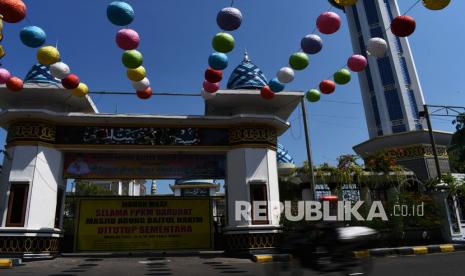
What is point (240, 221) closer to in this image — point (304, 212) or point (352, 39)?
point (304, 212)

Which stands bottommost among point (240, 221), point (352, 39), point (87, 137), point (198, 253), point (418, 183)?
point (198, 253)

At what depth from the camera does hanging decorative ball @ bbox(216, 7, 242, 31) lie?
8758 mm

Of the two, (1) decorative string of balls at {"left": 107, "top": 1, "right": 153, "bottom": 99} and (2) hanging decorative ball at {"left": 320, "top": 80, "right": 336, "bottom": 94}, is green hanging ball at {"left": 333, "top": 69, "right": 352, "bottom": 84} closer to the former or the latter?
(2) hanging decorative ball at {"left": 320, "top": 80, "right": 336, "bottom": 94}

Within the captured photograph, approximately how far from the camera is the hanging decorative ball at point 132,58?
10.1 meters

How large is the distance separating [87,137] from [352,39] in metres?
67.0

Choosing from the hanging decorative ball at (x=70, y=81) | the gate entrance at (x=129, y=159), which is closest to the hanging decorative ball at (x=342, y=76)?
the gate entrance at (x=129, y=159)

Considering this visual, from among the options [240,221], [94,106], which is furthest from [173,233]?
[94,106]

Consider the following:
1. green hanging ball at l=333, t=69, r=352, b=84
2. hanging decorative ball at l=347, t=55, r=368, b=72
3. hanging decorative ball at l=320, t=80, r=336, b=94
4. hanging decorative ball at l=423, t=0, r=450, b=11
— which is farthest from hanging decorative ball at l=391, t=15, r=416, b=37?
hanging decorative ball at l=320, t=80, r=336, b=94

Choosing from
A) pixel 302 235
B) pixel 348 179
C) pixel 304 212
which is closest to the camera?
pixel 302 235

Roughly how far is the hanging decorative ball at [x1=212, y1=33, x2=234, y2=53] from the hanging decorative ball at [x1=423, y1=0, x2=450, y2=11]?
4420 mm

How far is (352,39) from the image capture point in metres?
71.6

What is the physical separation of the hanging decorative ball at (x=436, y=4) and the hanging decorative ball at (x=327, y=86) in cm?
421

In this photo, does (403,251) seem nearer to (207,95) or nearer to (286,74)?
(286,74)

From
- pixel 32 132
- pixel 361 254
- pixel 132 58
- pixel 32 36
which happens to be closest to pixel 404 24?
pixel 361 254
